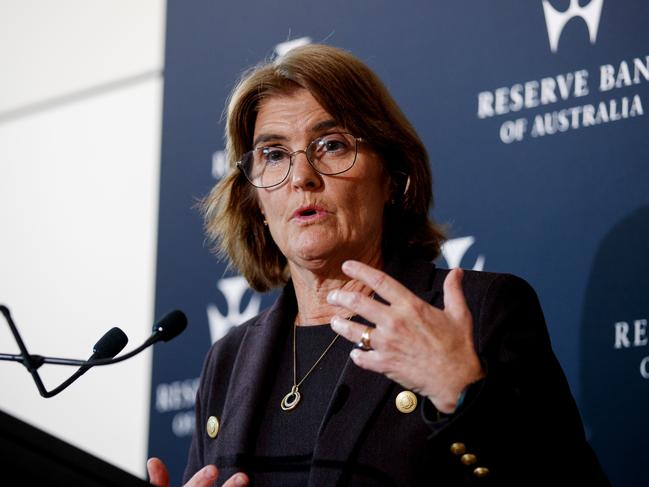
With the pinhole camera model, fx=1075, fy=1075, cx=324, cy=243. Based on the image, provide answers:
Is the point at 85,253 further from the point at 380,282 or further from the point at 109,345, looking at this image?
the point at 380,282

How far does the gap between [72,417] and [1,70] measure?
1.41 metres

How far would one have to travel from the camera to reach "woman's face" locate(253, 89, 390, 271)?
240 centimetres

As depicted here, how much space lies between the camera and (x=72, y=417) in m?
3.54

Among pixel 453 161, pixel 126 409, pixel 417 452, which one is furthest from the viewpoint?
pixel 126 409

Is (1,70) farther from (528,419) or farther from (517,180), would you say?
(528,419)

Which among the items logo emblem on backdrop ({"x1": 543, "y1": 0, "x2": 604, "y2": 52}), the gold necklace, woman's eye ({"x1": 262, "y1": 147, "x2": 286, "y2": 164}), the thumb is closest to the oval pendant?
the gold necklace

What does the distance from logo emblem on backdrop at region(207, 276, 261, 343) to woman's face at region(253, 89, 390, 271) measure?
0.73 m

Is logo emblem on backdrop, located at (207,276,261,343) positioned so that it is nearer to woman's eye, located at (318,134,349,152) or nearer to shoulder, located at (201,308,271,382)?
shoulder, located at (201,308,271,382)

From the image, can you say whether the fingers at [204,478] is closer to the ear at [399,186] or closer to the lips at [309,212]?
the lips at [309,212]

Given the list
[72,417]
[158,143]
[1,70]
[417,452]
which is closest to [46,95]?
[1,70]

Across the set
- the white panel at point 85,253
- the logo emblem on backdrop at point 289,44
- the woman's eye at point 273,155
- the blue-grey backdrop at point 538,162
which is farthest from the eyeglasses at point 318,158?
the white panel at point 85,253

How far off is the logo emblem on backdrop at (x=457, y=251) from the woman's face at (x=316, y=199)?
1.07 ft

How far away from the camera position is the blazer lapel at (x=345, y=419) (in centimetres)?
206

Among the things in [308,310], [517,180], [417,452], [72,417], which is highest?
[517,180]
